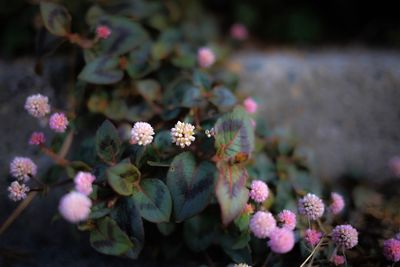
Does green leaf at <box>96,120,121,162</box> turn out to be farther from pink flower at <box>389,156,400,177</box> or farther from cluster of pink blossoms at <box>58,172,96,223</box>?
pink flower at <box>389,156,400,177</box>

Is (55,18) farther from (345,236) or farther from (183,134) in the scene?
(345,236)

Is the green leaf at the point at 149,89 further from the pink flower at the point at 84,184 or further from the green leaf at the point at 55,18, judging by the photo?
the pink flower at the point at 84,184

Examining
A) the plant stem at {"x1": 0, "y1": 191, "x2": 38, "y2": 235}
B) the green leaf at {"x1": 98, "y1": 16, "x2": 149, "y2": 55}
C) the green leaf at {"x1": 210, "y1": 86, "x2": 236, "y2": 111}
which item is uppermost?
the green leaf at {"x1": 98, "y1": 16, "x2": 149, "y2": 55}

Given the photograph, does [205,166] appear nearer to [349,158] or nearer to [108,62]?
[108,62]

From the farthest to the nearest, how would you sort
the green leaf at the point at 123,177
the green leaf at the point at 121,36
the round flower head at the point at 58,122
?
the green leaf at the point at 121,36 → the round flower head at the point at 58,122 → the green leaf at the point at 123,177

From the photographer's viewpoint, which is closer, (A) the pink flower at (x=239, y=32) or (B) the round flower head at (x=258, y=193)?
(B) the round flower head at (x=258, y=193)

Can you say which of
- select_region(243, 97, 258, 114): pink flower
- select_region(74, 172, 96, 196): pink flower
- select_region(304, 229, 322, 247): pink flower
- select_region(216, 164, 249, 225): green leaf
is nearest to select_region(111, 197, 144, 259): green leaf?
select_region(74, 172, 96, 196): pink flower

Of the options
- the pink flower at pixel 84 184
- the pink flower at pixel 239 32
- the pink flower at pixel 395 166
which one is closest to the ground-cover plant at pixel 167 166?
the pink flower at pixel 84 184
